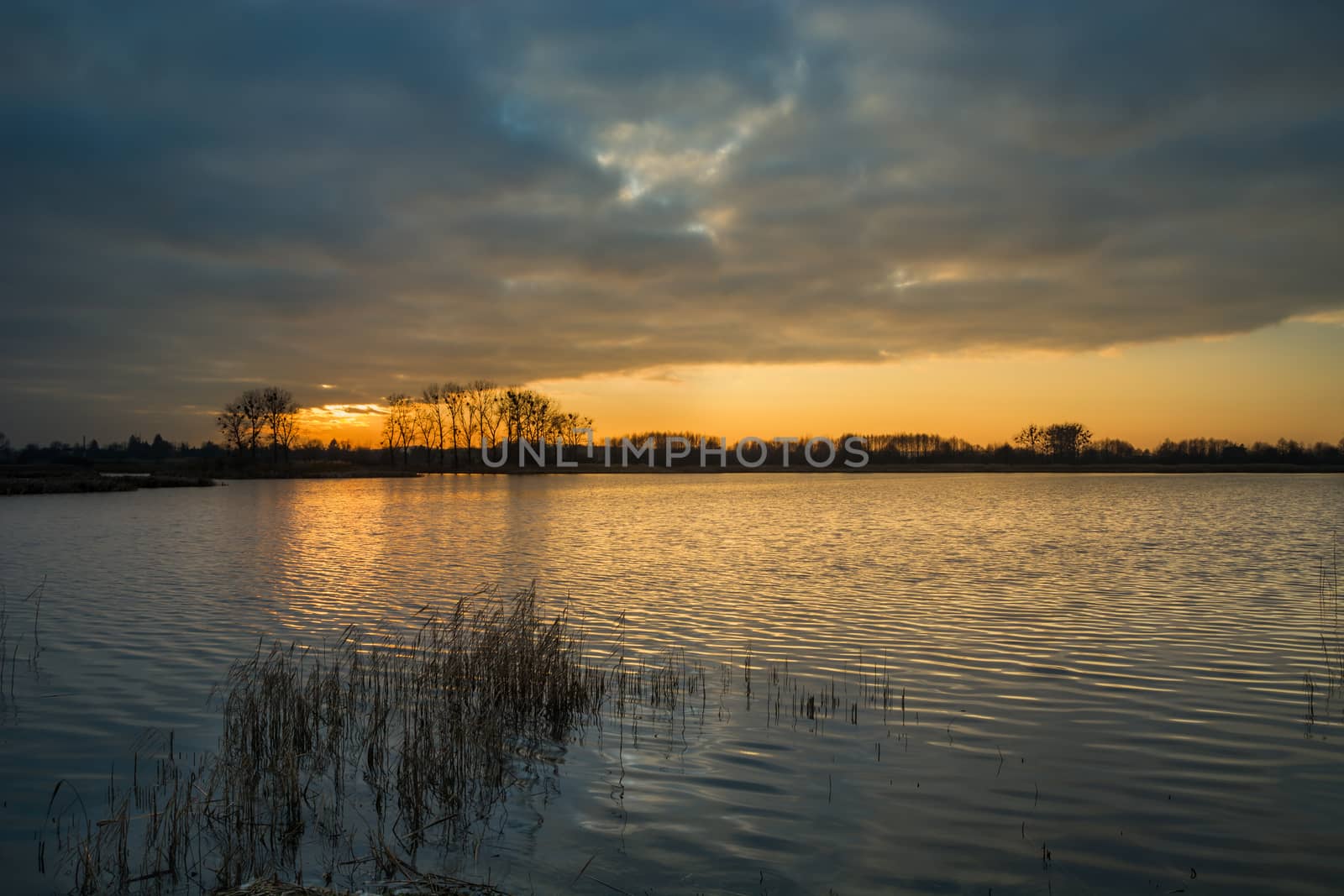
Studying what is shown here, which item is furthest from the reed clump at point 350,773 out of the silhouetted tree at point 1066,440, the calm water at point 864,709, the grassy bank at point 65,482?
the silhouetted tree at point 1066,440

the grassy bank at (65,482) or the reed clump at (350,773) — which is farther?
the grassy bank at (65,482)

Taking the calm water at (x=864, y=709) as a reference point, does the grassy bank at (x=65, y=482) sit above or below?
above

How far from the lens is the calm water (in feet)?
20.6

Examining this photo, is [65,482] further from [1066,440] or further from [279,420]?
[1066,440]

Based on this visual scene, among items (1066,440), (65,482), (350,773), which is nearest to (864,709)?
(350,773)

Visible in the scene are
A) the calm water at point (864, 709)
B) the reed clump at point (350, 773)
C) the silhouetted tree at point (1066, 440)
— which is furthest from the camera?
the silhouetted tree at point (1066, 440)

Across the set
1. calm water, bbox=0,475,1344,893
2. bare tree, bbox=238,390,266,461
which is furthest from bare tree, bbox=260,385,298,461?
calm water, bbox=0,475,1344,893

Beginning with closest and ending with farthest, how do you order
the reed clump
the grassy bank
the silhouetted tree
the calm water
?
the reed clump, the calm water, the grassy bank, the silhouetted tree

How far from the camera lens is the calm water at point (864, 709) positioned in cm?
627

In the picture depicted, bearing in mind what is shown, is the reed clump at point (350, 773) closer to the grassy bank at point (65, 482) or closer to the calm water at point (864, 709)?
the calm water at point (864, 709)

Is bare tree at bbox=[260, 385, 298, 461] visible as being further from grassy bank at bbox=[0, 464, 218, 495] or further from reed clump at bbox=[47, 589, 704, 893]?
reed clump at bbox=[47, 589, 704, 893]

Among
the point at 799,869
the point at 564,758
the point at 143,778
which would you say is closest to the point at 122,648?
the point at 143,778

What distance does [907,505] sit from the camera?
2151 inches

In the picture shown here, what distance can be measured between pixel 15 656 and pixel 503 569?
40.7 ft
